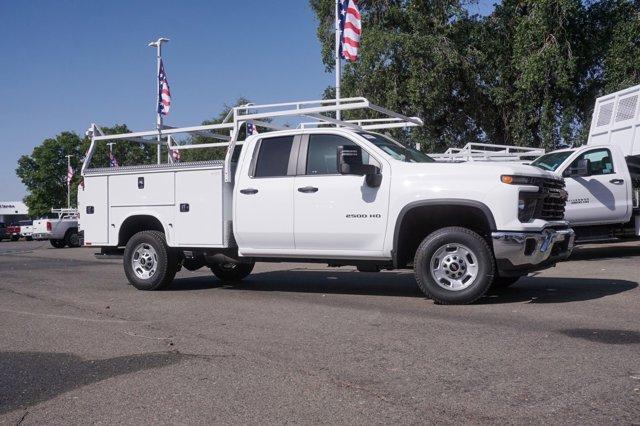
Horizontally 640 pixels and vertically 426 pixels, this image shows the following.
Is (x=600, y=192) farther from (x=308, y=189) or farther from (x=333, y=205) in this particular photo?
(x=308, y=189)

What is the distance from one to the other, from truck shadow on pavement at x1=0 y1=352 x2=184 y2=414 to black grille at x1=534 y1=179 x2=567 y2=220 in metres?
4.48

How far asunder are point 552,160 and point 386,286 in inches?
213

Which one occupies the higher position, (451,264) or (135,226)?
(135,226)

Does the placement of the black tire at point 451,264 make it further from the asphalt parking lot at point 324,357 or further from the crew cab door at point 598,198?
the crew cab door at point 598,198

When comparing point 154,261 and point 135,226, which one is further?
point 135,226

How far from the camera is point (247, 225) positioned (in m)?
9.06

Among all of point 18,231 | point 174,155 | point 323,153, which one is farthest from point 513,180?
point 18,231

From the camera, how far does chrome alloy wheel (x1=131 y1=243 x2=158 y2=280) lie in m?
10.0

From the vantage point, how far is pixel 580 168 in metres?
12.6

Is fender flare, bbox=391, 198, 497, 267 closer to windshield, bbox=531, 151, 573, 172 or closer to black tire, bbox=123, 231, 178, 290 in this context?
black tire, bbox=123, 231, 178, 290

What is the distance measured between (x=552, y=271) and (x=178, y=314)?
22.1 feet

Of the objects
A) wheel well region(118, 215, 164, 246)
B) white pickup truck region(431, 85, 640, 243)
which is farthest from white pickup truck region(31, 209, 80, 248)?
white pickup truck region(431, 85, 640, 243)

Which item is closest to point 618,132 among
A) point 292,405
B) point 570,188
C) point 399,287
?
point 570,188

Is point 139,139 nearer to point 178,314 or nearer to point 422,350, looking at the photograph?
point 178,314
